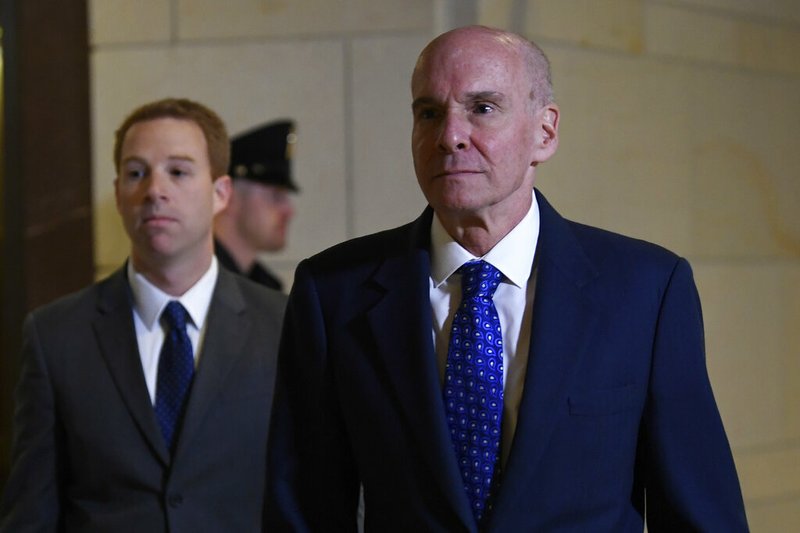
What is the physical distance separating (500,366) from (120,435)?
1.19 meters

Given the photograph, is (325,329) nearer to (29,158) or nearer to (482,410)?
(482,410)

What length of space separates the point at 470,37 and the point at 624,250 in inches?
18.2

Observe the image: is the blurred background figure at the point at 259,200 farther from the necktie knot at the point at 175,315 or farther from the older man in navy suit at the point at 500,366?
the older man in navy suit at the point at 500,366

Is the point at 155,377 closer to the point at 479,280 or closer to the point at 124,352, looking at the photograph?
the point at 124,352

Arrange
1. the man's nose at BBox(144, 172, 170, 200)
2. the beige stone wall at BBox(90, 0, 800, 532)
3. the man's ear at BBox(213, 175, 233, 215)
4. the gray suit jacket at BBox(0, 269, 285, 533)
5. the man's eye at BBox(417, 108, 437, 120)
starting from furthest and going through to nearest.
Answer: the beige stone wall at BBox(90, 0, 800, 532) → the man's ear at BBox(213, 175, 233, 215) → the man's nose at BBox(144, 172, 170, 200) → the gray suit jacket at BBox(0, 269, 285, 533) → the man's eye at BBox(417, 108, 437, 120)

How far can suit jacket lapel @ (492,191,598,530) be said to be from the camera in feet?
6.09

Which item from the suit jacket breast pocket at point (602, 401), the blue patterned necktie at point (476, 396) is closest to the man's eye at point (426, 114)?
the blue patterned necktie at point (476, 396)

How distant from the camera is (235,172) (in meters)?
4.31

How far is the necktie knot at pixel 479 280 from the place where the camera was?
6.49 feet

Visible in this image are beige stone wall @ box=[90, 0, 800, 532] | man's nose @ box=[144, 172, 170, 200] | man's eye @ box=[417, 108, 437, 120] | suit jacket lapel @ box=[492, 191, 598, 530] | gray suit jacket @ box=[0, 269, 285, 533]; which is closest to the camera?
suit jacket lapel @ box=[492, 191, 598, 530]

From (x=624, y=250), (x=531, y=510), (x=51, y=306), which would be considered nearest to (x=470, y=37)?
(x=624, y=250)

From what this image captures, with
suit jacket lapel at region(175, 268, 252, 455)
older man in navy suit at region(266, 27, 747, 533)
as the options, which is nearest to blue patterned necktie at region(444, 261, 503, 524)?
older man in navy suit at region(266, 27, 747, 533)

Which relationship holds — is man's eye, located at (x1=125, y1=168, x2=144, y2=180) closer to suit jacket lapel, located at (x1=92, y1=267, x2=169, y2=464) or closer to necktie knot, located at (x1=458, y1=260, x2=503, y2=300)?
suit jacket lapel, located at (x1=92, y1=267, x2=169, y2=464)

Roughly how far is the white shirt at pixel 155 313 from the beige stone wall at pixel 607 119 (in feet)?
4.31
